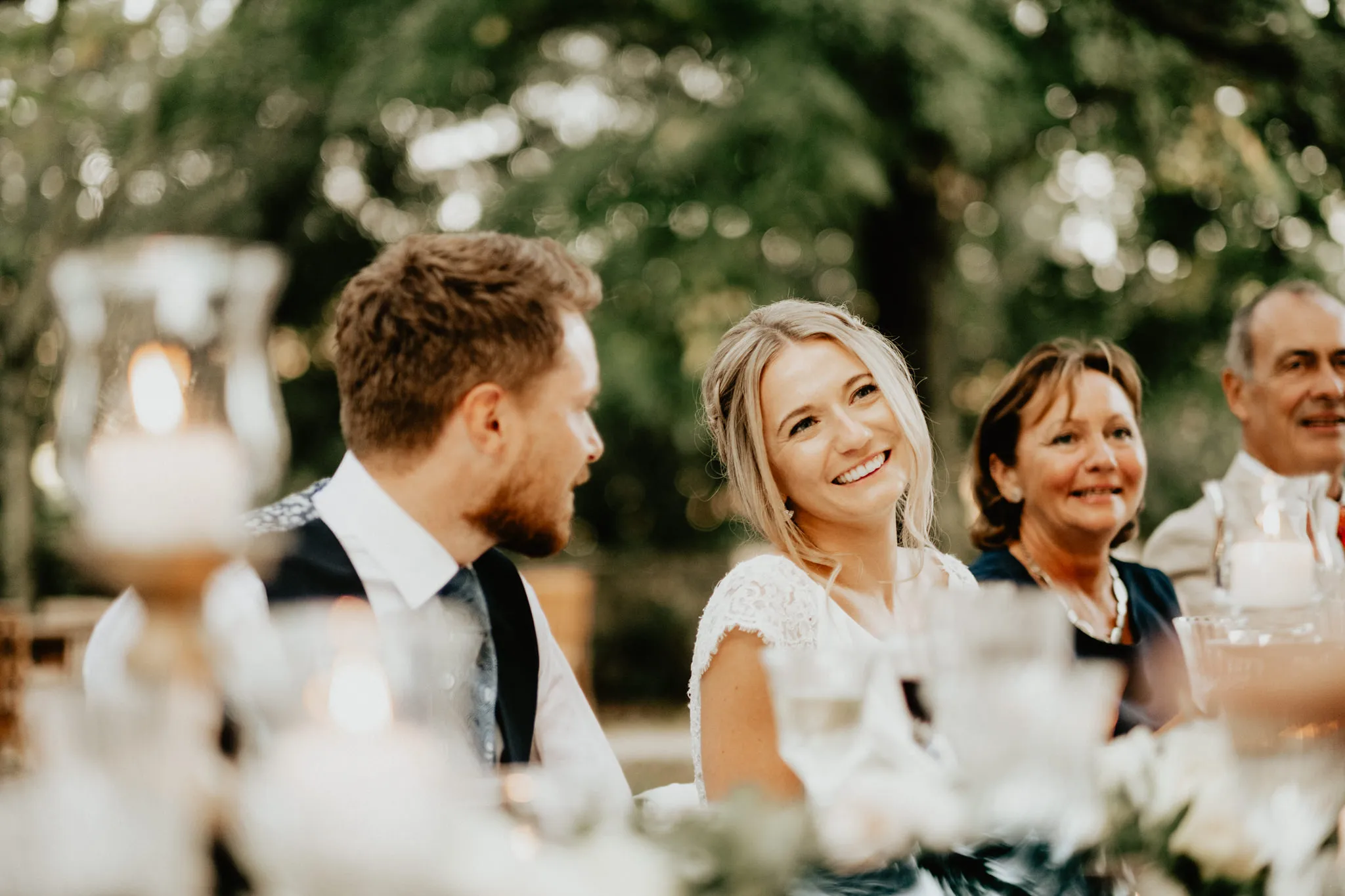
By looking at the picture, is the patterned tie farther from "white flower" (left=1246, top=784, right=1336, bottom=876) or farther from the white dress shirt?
"white flower" (left=1246, top=784, right=1336, bottom=876)

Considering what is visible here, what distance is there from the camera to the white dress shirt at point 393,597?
200 cm

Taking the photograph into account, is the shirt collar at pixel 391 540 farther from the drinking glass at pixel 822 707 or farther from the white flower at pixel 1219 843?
the white flower at pixel 1219 843

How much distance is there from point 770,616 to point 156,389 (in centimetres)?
157

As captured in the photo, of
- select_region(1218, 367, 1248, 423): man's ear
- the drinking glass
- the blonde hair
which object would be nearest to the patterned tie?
the blonde hair

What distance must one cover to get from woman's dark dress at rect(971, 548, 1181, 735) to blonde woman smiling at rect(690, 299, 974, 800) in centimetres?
52

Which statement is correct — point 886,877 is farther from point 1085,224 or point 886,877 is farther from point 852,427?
point 1085,224

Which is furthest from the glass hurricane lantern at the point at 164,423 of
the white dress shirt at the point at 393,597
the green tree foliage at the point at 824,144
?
the green tree foliage at the point at 824,144

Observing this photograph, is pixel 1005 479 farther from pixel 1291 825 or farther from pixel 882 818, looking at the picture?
pixel 882 818

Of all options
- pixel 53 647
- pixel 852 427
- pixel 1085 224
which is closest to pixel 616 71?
pixel 1085 224

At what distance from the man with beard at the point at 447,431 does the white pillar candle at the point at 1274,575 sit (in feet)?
3.17

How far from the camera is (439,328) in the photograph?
85.8 inches

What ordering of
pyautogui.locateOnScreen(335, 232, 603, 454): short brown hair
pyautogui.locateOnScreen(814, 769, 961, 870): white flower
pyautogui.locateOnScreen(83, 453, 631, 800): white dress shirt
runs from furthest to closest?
pyautogui.locateOnScreen(335, 232, 603, 454): short brown hair
pyautogui.locateOnScreen(83, 453, 631, 800): white dress shirt
pyautogui.locateOnScreen(814, 769, 961, 870): white flower

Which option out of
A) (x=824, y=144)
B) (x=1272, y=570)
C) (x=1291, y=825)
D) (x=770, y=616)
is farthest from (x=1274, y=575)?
(x=824, y=144)

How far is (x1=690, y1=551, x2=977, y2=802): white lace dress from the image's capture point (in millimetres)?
2436
